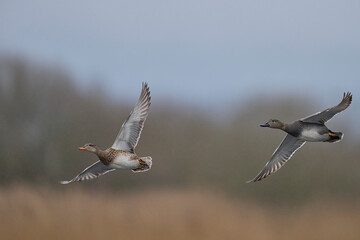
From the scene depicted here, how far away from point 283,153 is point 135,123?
1.65m

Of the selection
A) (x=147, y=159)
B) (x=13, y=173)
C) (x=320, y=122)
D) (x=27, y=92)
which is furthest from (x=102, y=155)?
(x=27, y=92)

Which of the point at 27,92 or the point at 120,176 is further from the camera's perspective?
the point at 27,92

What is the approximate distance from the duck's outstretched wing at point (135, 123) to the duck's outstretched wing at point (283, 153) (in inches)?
56.5

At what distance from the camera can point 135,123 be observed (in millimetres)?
5379

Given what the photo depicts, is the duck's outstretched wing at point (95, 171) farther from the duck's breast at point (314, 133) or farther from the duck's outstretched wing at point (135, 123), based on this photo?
the duck's breast at point (314, 133)

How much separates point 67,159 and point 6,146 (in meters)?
0.90

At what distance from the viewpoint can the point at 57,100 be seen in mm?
8320

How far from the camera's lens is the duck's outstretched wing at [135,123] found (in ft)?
17.6

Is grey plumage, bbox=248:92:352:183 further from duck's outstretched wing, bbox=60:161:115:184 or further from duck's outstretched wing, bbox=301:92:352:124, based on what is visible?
duck's outstretched wing, bbox=60:161:115:184

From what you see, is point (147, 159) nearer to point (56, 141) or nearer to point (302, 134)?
point (302, 134)

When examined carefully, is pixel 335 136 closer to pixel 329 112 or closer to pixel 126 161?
pixel 329 112

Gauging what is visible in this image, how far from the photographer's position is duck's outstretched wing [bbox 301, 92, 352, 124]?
18.1 ft

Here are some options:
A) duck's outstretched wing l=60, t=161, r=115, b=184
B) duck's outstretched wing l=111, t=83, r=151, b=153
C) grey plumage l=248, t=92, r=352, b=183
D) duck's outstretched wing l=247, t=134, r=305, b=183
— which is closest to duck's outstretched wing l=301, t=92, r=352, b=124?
grey plumage l=248, t=92, r=352, b=183

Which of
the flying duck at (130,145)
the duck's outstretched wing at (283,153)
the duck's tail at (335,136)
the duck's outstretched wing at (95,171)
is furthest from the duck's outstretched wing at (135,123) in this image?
the duck's tail at (335,136)
